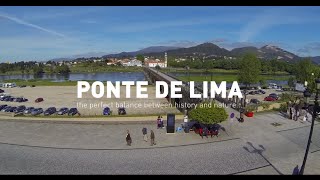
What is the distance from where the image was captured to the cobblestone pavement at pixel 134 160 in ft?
51.1

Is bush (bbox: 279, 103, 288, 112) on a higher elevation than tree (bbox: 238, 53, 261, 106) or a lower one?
lower

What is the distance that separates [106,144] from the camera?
20266 millimetres

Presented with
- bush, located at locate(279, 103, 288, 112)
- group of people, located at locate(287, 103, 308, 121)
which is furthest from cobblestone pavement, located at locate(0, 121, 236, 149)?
bush, located at locate(279, 103, 288, 112)

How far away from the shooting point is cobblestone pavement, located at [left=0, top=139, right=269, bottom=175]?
15.6m

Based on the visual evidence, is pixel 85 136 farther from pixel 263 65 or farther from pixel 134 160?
pixel 263 65

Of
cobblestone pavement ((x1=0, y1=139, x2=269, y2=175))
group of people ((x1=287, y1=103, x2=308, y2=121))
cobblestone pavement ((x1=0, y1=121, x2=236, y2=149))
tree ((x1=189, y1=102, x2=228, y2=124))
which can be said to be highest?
tree ((x1=189, y1=102, x2=228, y2=124))

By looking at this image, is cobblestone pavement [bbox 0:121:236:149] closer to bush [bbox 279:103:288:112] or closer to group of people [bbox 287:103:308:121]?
group of people [bbox 287:103:308:121]

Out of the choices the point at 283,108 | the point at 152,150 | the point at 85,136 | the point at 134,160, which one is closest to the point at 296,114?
the point at 283,108

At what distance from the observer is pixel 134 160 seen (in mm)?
17109

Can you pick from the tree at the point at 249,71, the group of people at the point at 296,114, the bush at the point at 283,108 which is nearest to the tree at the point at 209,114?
the group of people at the point at 296,114

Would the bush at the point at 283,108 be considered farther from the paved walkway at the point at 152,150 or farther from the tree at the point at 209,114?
the tree at the point at 209,114

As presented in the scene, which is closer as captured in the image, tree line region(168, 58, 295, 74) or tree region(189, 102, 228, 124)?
tree region(189, 102, 228, 124)

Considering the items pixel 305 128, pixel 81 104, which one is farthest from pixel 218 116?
pixel 81 104
